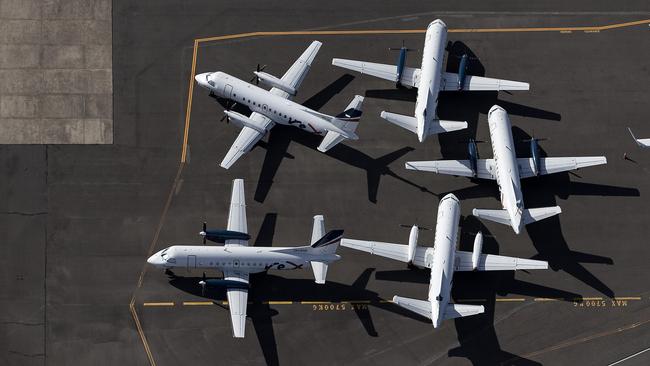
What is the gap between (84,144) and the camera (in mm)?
65688

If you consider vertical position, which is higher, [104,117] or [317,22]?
[317,22]

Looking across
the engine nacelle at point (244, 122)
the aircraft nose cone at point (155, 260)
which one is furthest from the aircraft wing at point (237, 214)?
the aircraft nose cone at point (155, 260)

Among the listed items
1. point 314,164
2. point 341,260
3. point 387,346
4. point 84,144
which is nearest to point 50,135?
point 84,144

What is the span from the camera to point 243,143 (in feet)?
212

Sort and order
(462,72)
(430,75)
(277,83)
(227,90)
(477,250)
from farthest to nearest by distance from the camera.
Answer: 1. (277,83)
2. (462,72)
3. (227,90)
4. (430,75)
5. (477,250)

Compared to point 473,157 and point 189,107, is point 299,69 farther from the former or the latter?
point 473,157

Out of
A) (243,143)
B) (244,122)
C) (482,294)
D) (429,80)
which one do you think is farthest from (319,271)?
(429,80)

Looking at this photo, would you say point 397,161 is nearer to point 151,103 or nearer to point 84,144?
point 151,103

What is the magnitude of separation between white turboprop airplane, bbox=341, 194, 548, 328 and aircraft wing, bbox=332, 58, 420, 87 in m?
10.6

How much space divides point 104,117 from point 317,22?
20.0 metres

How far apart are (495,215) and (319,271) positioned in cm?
1485

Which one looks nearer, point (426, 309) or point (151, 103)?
point (426, 309)

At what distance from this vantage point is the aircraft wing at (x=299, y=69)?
215 feet

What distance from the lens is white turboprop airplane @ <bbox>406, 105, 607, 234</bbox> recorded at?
203ft
